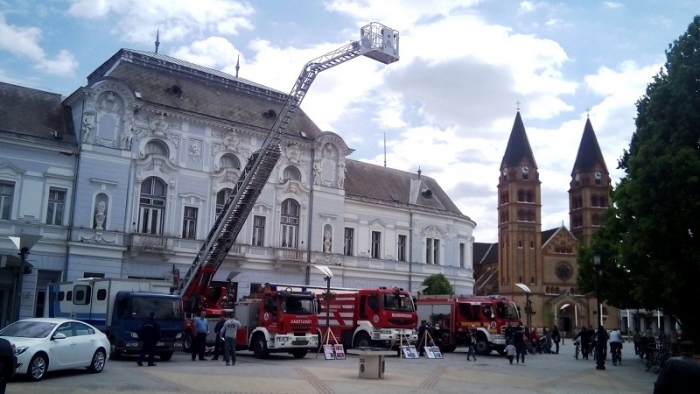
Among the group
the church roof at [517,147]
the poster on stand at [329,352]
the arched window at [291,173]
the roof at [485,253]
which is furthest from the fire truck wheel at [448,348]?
the roof at [485,253]

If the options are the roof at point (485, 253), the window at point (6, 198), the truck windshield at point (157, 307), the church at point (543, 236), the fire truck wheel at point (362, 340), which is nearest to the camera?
the truck windshield at point (157, 307)

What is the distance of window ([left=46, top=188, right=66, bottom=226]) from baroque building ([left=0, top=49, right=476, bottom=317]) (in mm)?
367

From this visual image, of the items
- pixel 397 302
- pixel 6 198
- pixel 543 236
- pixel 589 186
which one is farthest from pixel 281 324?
pixel 543 236

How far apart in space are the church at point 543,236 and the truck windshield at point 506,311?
189 ft

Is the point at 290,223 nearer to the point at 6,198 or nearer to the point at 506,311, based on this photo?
the point at 506,311

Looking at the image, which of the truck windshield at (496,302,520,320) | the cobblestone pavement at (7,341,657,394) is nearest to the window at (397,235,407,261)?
the truck windshield at (496,302,520,320)

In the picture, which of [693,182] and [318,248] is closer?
[693,182]

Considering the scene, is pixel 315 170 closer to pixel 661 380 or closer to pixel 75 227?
pixel 75 227

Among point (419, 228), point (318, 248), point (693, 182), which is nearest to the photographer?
point (693, 182)

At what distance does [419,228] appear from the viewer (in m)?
49.7

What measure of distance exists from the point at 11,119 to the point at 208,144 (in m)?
10.4

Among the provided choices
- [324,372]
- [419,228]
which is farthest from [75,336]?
[419,228]

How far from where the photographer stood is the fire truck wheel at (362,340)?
1112 inches

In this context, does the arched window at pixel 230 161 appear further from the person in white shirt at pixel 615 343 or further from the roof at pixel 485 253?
the roof at pixel 485 253
